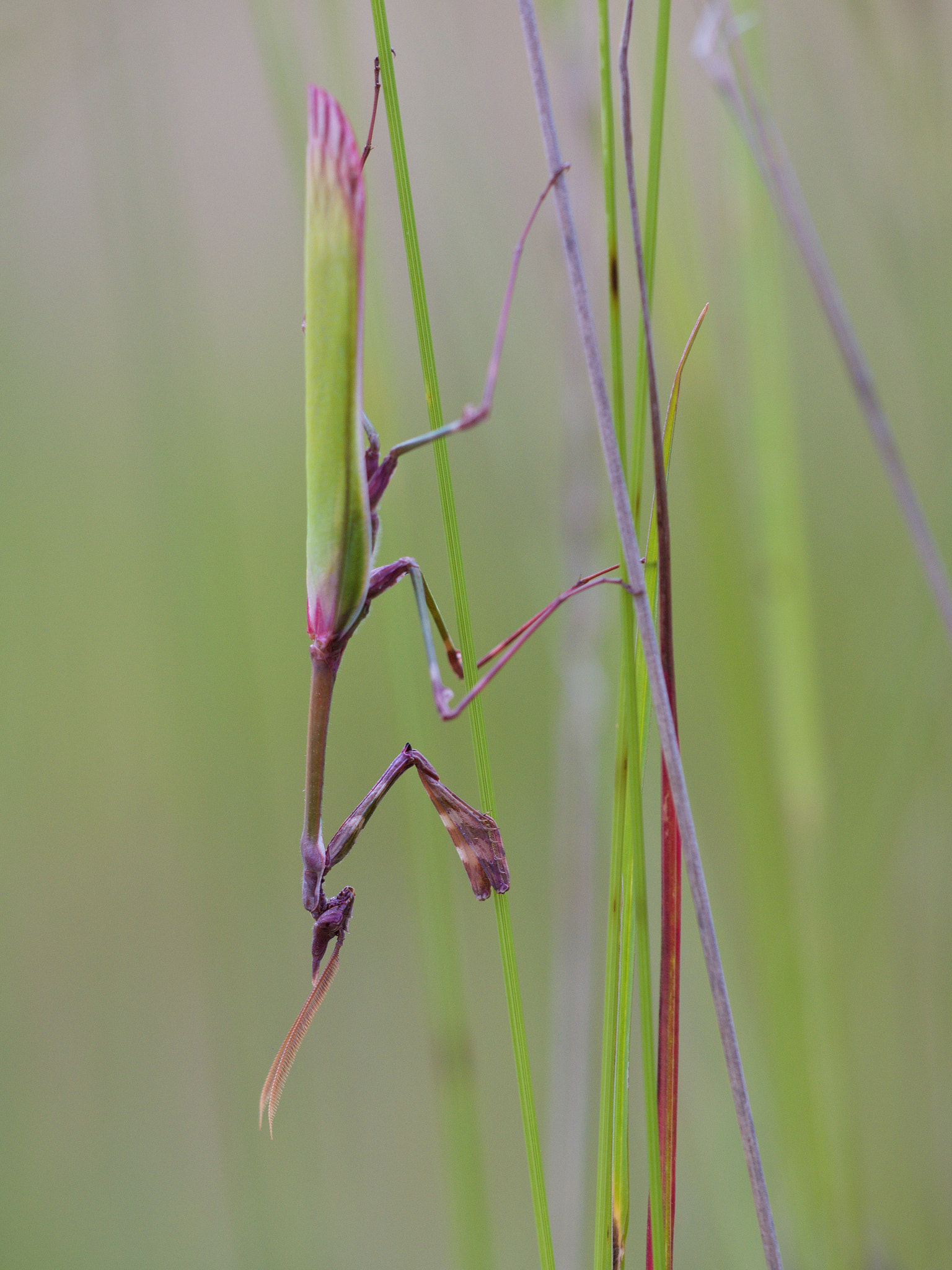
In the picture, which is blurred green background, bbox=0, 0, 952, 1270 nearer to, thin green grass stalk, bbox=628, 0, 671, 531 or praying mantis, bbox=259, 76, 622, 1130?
praying mantis, bbox=259, 76, 622, 1130

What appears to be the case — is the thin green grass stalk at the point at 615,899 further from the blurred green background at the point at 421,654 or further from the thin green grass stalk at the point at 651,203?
the blurred green background at the point at 421,654

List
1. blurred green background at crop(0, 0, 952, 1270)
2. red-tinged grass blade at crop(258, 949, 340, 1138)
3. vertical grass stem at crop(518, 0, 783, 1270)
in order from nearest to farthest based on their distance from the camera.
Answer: vertical grass stem at crop(518, 0, 783, 1270) < red-tinged grass blade at crop(258, 949, 340, 1138) < blurred green background at crop(0, 0, 952, 1270)

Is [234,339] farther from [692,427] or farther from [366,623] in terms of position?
[692,427]

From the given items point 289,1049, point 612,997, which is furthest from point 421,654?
point 612,997

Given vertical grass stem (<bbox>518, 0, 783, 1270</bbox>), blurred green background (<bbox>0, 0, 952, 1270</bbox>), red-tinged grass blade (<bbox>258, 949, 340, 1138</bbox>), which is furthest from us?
blurred green background (<bbox>0, 0, 952, 1270</bbox>)

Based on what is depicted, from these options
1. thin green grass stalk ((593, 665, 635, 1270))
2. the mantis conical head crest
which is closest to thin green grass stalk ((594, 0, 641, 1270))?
thin green grass stalk ((593, 665, 635, 1270))

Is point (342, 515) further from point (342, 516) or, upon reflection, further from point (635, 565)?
point (635, 565)

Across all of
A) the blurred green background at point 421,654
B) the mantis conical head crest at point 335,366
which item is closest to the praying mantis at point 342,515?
the mantis conical head crest at point 335,366
